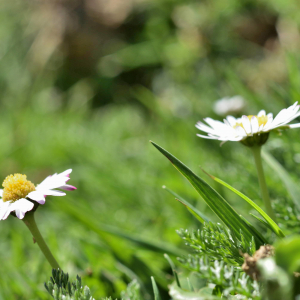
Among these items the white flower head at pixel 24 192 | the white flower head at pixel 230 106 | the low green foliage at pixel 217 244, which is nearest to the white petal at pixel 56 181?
the white flower head at pixel 24 192

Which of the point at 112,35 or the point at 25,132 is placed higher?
the point at 112,35

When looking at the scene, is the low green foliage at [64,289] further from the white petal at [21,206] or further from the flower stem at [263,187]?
the flower stem at [263,187]

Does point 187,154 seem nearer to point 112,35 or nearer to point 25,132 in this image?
point 25,132

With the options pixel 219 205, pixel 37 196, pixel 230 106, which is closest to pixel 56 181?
pixel 37 196

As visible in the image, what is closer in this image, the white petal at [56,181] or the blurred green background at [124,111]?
the white petal at [56,181]

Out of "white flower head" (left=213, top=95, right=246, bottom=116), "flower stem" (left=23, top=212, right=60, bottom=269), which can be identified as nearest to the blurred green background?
"white flower head" (left=213, top=95, right=246, bottom=116)

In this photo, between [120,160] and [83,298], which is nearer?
[83,298]

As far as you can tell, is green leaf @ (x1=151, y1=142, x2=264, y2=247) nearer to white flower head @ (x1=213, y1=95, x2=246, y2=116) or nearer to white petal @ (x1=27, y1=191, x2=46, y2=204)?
white petal @ (x1=27, y1=191, x2=46, y2=204)

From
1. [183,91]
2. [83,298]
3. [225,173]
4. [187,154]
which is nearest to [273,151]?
[225,173]
